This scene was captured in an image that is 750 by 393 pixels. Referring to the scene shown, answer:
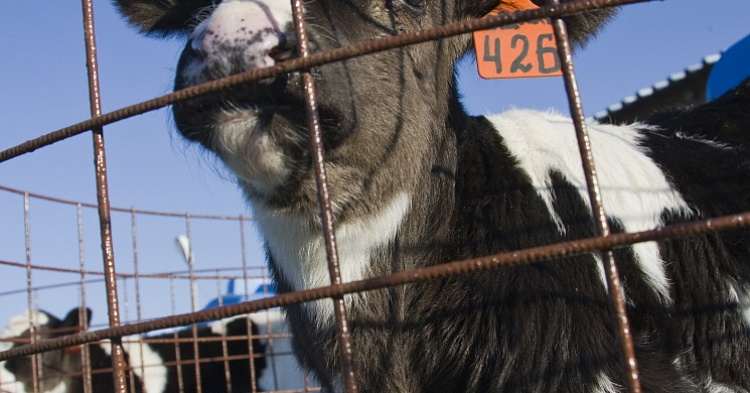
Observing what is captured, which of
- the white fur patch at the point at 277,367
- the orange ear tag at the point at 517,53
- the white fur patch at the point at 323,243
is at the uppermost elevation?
the orange ear tag at the point at 517,53

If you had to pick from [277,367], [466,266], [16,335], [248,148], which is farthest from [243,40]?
[16,335]

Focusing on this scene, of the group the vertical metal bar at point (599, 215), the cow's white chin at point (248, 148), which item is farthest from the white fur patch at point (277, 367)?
the vertical metal bar at point (599, 215)

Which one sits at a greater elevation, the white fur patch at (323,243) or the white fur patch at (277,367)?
the white fur patch at (323,243)

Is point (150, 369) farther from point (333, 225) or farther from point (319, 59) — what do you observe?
point (319, 59)

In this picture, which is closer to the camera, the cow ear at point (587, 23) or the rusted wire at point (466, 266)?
the rusted wire at point (466, 266)

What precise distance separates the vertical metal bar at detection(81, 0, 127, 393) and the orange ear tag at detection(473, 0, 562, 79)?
1.42 meters

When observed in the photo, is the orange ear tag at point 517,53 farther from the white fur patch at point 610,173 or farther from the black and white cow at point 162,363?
the black and white cow at point 162,363

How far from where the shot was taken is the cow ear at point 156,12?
372 centimetres

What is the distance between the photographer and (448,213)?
2980 millimetres

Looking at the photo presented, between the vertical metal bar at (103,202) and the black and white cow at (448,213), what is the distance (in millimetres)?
304

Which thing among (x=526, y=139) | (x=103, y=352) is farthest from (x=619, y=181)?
(x=103, y=352)

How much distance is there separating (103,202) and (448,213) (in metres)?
1.28

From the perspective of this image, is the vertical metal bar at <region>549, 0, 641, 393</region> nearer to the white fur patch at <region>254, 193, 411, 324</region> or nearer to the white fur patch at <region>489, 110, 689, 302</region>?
the white fur patch at <region>489, 110, 689, 302</region>

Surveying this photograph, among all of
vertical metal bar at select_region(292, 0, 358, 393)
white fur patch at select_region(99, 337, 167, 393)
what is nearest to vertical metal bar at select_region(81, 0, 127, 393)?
Answer: vertical metal bar at select_region(292, 0, 358, 393)
